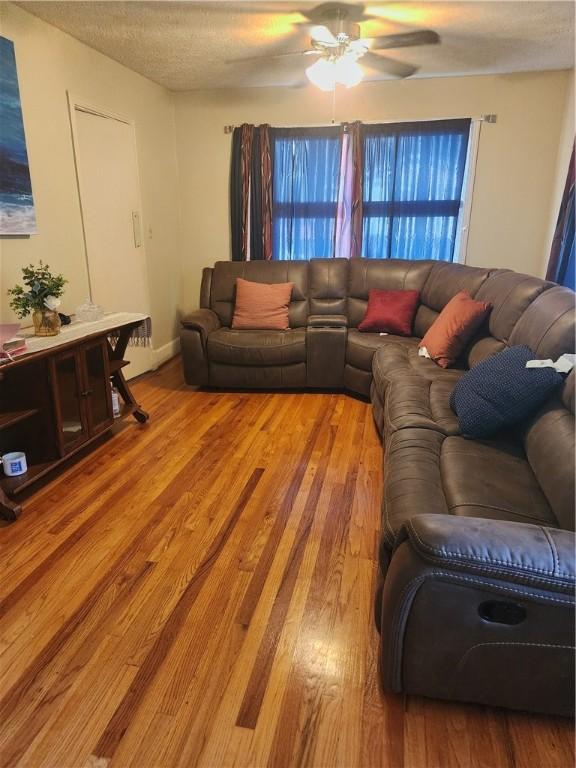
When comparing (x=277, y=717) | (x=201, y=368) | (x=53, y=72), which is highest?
(x=53, y=72)

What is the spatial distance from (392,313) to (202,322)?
1.51 metres

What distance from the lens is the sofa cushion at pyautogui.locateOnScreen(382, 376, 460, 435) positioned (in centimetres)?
207

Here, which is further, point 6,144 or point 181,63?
point 181,63

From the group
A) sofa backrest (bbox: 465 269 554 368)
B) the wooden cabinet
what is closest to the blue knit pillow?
sofa backrest (bbox: 465 269 554 368)

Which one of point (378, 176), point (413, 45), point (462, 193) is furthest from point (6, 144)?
point (462, 193)

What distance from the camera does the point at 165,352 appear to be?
4633mm

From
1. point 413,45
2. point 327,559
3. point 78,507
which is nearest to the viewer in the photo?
point 327,559

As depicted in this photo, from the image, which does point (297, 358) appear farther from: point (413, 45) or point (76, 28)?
point (76, 28)

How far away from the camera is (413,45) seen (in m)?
3.17

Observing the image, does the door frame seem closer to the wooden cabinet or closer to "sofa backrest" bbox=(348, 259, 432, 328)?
the wooden cabinet

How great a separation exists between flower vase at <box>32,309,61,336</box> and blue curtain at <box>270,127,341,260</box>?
99.0 inches

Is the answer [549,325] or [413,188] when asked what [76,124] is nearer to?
[413,188]

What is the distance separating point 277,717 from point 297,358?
267 cm

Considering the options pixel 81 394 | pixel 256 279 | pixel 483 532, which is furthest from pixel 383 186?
pixel 483 532
